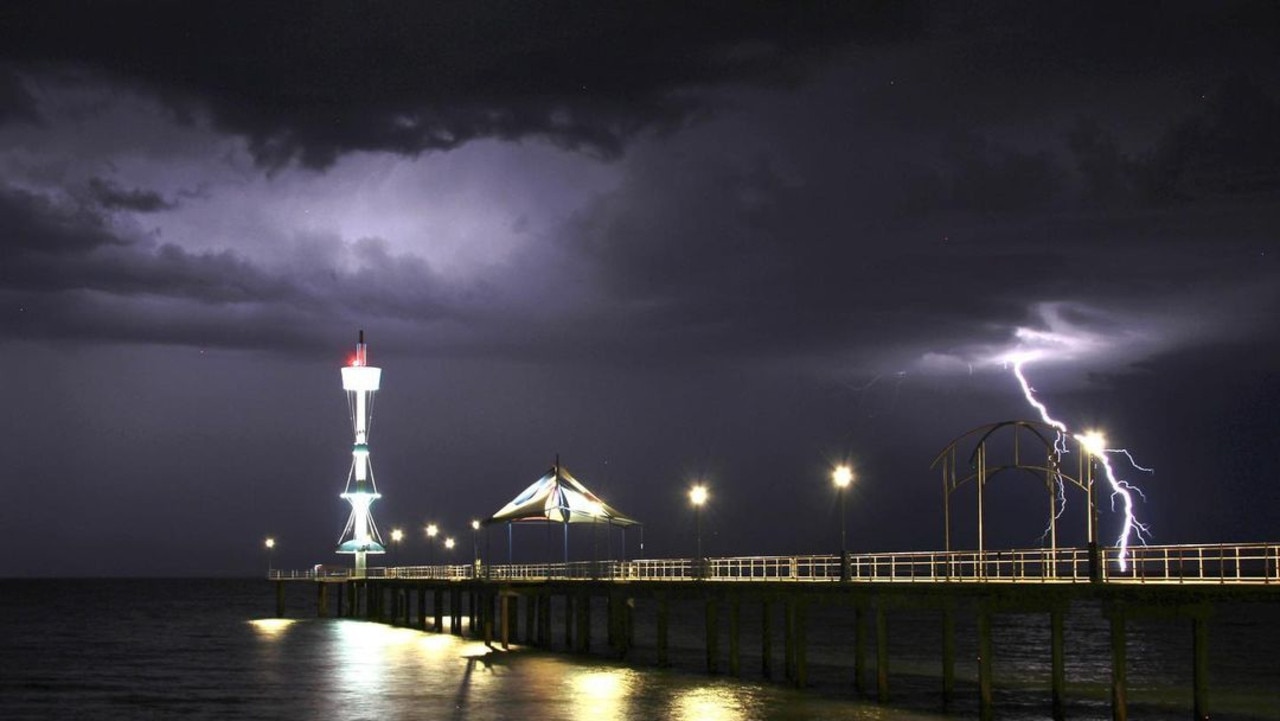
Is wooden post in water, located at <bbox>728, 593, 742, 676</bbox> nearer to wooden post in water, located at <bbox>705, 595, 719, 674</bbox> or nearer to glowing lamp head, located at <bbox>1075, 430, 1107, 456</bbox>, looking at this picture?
wooden post in water, located at <bbox>705, 595, 719, 674</bbox>

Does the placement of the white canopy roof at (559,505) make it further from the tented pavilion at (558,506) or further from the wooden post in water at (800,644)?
the wooden post in water at (800,644)

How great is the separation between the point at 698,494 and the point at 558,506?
401 inches

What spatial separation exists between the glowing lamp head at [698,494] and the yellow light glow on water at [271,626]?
41116 millimetres

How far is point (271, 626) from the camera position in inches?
4257

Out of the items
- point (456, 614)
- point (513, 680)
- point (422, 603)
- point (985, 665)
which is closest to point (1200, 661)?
point (985, 665)

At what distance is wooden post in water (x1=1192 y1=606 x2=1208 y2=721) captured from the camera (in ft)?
114

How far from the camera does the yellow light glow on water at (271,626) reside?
3814 inches

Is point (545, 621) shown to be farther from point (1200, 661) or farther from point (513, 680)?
point (1200, 661)

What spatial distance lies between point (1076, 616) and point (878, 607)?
5494 inches

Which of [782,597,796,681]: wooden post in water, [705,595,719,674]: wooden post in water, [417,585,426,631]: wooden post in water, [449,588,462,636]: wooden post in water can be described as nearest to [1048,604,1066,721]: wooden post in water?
[782,597,796,681]: wooden post in water

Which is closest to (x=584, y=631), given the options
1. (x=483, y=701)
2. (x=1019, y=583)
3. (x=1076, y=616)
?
(x=483, y=701)

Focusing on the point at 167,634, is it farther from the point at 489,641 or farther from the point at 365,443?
the point at 489,641

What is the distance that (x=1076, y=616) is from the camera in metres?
172

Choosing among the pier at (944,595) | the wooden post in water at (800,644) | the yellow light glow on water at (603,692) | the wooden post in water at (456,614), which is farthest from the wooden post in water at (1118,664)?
the wooden post in water at (456,614)
